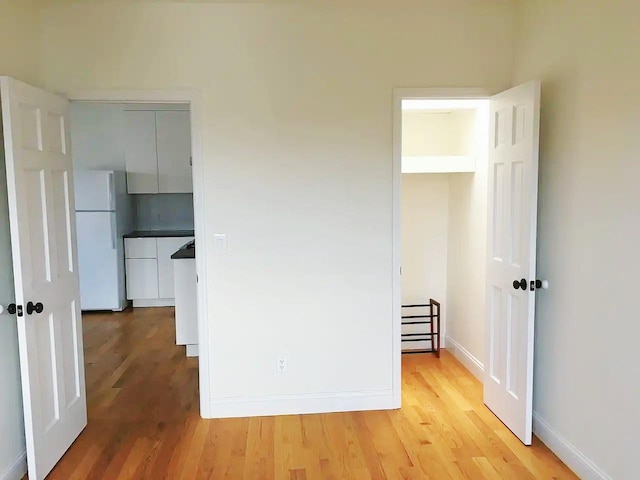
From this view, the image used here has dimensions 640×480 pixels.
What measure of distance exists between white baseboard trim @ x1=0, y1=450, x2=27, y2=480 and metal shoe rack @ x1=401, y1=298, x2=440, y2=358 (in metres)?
2.90

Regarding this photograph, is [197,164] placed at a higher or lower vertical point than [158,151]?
lower

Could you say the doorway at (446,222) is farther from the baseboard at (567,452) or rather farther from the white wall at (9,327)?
the white wall at (9,327)

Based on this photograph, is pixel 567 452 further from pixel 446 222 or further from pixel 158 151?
pixel 158 151

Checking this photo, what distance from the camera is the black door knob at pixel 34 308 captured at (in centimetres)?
256

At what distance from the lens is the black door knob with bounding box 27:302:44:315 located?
256 centimetres

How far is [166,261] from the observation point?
21.9 ft

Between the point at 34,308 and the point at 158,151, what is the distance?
14.4ft

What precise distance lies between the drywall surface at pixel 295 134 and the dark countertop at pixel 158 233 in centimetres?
352

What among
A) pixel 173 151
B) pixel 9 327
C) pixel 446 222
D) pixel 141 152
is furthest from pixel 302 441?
pixel 141 152

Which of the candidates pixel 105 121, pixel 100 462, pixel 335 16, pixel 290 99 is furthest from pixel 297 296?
pixel 105 121

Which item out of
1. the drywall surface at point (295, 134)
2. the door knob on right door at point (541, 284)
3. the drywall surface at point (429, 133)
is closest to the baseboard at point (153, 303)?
the drywall surface at point (295, 134)

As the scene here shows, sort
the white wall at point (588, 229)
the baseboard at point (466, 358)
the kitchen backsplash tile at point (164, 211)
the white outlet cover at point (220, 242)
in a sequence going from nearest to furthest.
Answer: the white wall at point (588, 229) → the white outlet cover at point (220, 242) → the baseboard at point (466, 358) → the kitchen backsplash tile at point (164, 211)

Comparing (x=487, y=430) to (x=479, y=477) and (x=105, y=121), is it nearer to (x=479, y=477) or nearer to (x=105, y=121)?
(x=479, y=477)

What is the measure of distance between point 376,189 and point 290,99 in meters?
0.77
